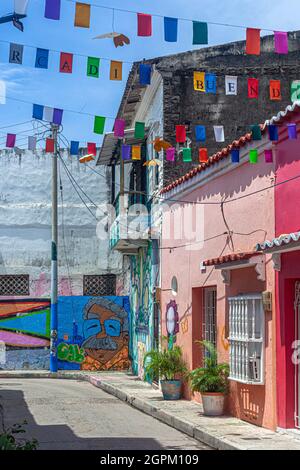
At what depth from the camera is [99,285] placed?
29188 millimetres

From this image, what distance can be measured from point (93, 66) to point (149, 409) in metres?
7.33

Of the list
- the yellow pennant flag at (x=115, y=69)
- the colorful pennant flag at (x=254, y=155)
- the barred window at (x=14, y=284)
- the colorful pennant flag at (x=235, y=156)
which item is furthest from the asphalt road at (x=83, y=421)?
the barred window at (x=14, y=284)

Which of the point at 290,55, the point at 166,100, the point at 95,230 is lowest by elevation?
the point at 95,230

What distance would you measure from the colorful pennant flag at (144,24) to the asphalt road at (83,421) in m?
5.13

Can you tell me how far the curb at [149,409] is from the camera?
11635mm

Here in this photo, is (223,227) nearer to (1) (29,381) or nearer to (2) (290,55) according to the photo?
(2) (290,55)

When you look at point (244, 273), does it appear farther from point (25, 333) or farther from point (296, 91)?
point (25, 333)

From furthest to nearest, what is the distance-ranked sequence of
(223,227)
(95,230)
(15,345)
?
(95,230) < (15,345) < (223,227)

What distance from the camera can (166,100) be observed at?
65.6ft

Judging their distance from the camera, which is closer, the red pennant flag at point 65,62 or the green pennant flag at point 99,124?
the red pennant flag at point 65,62

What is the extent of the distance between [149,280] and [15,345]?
23.2 ft

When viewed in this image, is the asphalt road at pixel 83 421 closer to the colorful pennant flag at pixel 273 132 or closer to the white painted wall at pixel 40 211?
the colorful pennant flag at pixel 273 132

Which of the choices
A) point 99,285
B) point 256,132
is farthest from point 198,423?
point 99,285
